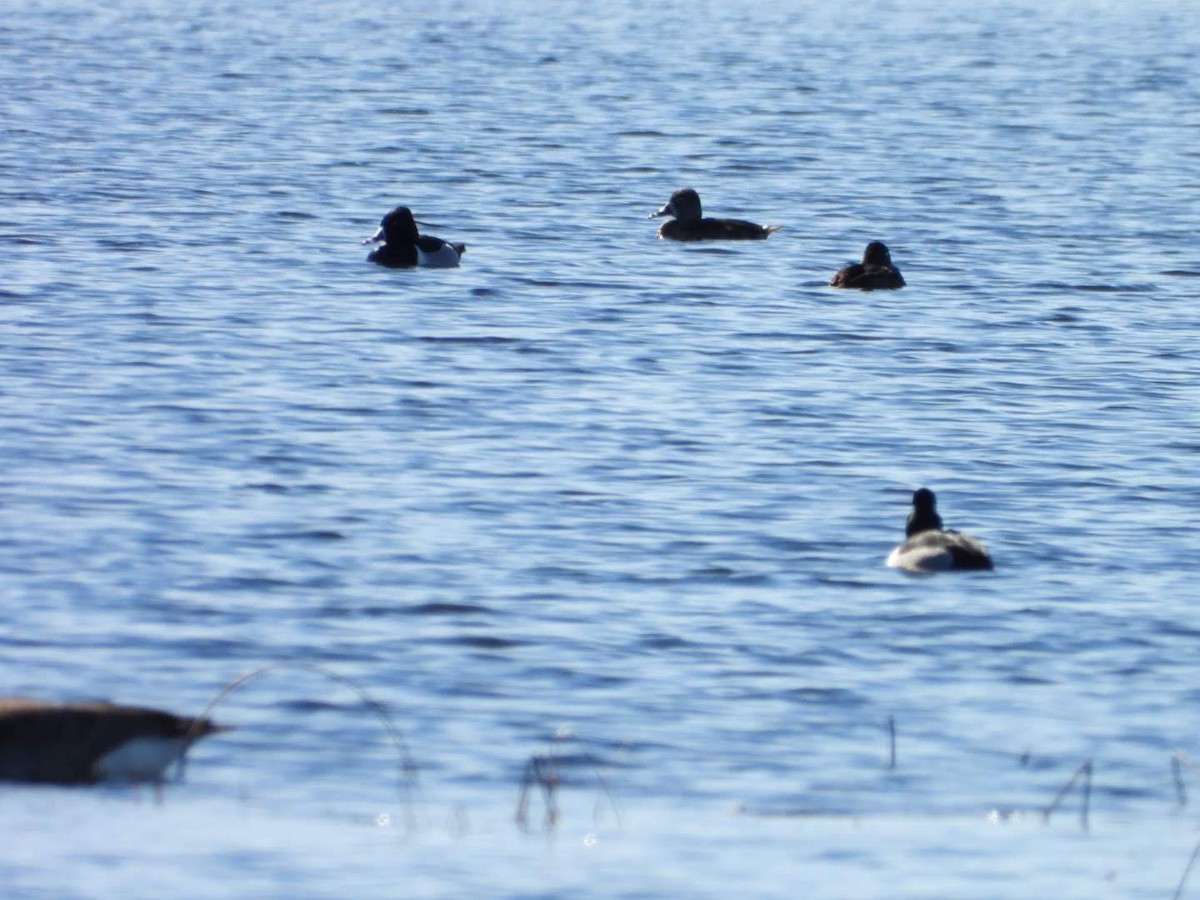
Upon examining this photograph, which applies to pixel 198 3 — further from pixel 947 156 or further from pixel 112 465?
pixel 112 465

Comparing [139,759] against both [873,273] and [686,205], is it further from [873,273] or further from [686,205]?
[686,205]

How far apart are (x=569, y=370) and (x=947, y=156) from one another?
18329mm

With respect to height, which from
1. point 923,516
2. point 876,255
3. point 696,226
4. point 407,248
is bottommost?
point 696,226

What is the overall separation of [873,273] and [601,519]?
9613 mm

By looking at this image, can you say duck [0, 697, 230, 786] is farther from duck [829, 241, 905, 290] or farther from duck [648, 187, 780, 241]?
duck [648, 187, 780, 241]

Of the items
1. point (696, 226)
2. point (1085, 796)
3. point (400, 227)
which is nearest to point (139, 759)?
point (1085, 796)

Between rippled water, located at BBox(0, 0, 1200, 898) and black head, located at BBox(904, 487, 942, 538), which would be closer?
rippled water, located at BBox(0, 0, 1200, 898)

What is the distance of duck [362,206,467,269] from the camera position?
24328 mm

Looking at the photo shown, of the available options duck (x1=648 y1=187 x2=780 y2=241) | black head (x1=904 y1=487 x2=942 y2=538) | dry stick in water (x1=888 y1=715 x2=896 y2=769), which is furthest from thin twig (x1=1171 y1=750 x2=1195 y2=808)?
duck (x1=648 y1=187 x2=780 y2=241)

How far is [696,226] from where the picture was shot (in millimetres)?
27125

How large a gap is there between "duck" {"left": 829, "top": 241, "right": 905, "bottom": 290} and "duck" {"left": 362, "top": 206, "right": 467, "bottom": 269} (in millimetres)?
3794

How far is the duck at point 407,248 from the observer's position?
958 inches

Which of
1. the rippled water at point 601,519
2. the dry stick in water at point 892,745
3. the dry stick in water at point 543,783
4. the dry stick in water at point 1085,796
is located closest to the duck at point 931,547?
the rippled water at point 601,519

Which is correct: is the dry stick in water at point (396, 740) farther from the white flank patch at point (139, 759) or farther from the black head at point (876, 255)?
the black head at point (876, 255)
